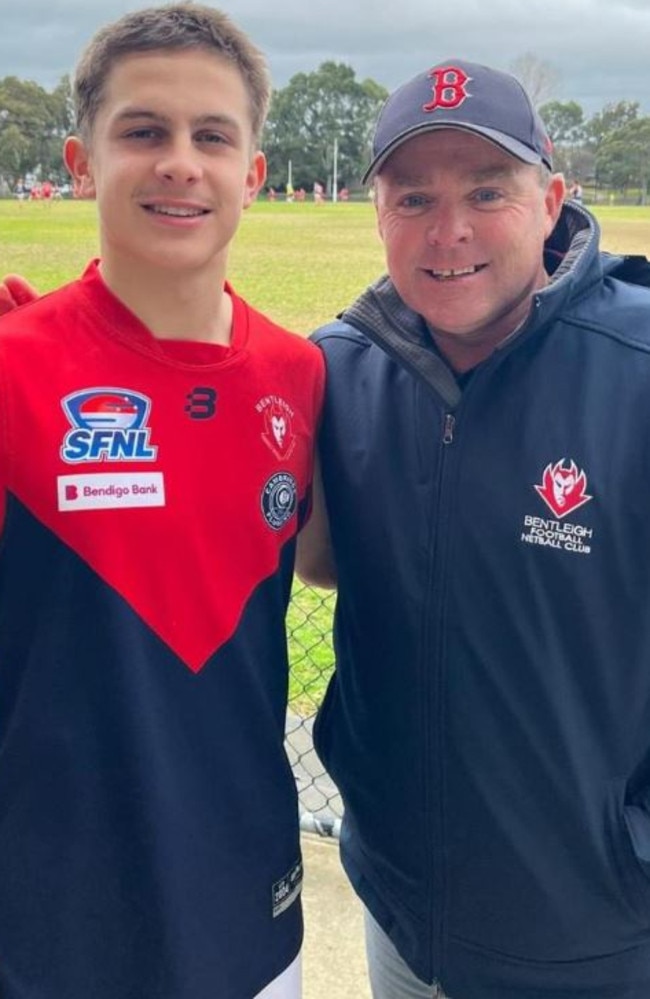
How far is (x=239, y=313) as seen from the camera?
7.14 feet

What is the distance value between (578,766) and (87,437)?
1061 mm

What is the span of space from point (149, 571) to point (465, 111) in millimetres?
1035

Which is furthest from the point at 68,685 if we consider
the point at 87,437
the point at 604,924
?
the point at 604,924

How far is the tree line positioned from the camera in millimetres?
74000

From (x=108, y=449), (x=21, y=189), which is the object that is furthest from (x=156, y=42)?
(x=21, y=189)

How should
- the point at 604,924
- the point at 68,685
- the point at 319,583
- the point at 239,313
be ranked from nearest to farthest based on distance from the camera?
the point at 68,685 < the point at 604,924 < the point at 239,313 < the point at 319,583

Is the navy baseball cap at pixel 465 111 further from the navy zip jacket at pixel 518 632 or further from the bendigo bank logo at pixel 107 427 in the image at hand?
the bendigo bank logo at pixel 107 427

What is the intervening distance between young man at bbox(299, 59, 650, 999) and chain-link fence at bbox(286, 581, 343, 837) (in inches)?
60.4

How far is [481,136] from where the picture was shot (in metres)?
1.95

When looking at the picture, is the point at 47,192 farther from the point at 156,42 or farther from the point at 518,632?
the point at 518,632

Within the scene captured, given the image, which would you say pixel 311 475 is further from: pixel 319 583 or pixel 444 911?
pixel 444 911

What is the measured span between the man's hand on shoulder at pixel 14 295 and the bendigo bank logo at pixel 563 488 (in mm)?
1044

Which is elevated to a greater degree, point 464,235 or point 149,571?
point 464,235

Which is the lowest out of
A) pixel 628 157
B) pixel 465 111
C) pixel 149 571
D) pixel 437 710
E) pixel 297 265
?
pixel 297 265
